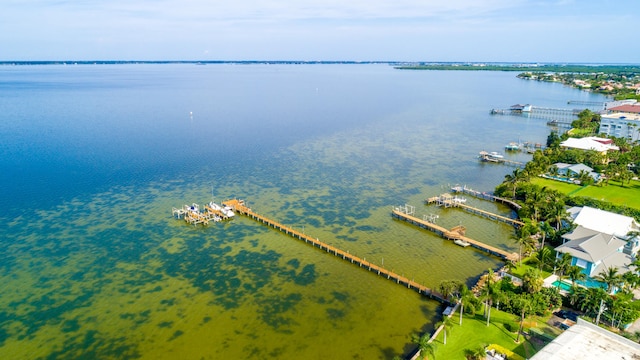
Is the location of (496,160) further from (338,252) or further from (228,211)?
(228,211)

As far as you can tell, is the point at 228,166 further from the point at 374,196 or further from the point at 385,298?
the point at 385,298

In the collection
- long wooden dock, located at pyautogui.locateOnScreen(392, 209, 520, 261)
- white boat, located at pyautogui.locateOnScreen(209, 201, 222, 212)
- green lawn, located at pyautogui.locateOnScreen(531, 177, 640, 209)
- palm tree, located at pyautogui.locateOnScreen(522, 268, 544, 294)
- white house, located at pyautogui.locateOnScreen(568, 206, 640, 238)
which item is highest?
white house, located at pyautogui.locateOnScreen(568, 206, 640, 238)

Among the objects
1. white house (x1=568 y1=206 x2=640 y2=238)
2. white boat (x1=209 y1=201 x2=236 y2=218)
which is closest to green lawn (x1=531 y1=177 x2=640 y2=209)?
white house (x1=568 y1=206 x2=640 y2=238)

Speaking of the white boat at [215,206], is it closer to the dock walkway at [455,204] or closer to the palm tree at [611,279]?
the dock walkway at [455,204]

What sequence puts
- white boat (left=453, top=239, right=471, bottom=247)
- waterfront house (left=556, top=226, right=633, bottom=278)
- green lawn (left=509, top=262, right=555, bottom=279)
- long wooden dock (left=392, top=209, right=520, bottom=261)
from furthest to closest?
white boat (left=453, top=239, right=471, bottom=247) → long wooden dock (left=392, top=209, right=520, bottom=261) → green lawn (left=509, top=262, right=555, bottom=279) → waterfront house (left=556, top=226, right=633, bottom=278)

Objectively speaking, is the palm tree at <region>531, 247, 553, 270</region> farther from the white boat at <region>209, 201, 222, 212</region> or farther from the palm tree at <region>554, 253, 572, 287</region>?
the white boat at <region>209, 201, 222, 212</region>

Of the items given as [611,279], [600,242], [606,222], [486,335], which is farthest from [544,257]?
[486,335]

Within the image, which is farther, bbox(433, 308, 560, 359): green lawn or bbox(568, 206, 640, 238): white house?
bbox(568, 206, 640, 238): white house

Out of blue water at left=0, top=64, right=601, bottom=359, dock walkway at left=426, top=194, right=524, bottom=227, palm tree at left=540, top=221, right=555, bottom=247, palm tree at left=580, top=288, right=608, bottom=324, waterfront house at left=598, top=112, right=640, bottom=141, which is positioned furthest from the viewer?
waterfront house at left=598, top=112, right=640, bottom=141
